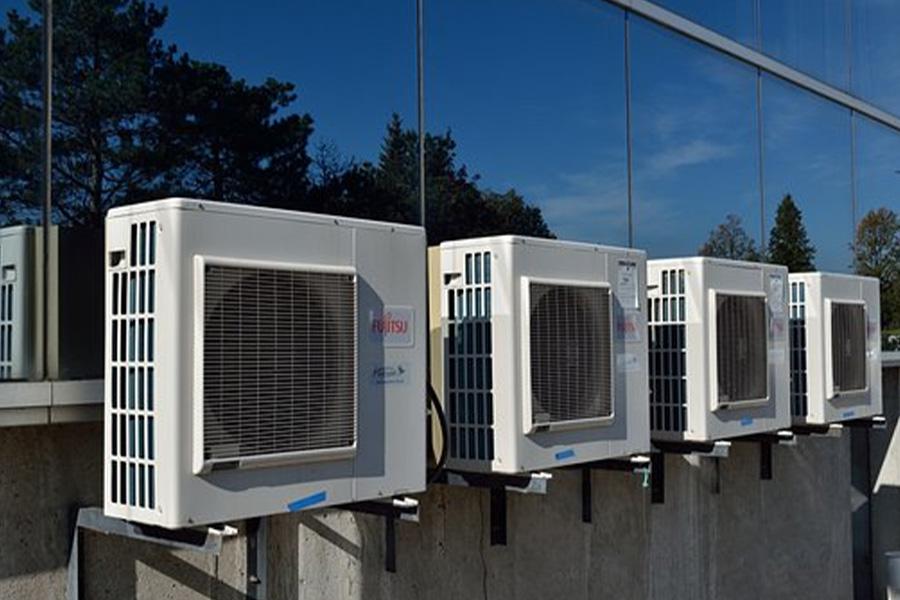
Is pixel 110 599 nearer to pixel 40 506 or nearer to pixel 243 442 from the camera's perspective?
pixel 40 506

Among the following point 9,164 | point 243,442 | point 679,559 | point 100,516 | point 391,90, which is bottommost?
point 679,559

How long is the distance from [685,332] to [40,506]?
252 centimetres

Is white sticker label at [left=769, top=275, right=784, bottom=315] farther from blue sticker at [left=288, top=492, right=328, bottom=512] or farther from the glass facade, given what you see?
blue sticker at [left=288, top=492, right=328, bottom=512]

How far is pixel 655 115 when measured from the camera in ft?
15.6

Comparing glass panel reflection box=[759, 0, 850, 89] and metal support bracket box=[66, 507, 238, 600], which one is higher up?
glass panel reflection box=[759, 0, 850, 89]

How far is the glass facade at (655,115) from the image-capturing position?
391cm

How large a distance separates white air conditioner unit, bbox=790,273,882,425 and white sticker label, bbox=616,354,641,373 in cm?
168

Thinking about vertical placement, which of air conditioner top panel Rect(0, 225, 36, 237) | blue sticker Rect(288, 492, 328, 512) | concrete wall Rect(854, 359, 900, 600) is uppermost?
air conditioner top panel Rect(0, 225, 36, 237)

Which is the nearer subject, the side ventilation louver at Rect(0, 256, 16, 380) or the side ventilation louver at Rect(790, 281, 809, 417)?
the side ventilation louver at Rect(0, 256, 16, 380)

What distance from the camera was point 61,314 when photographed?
250 centimetres

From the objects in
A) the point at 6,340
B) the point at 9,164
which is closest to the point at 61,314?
the point at 6,340

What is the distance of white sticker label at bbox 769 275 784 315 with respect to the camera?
4.32 metres

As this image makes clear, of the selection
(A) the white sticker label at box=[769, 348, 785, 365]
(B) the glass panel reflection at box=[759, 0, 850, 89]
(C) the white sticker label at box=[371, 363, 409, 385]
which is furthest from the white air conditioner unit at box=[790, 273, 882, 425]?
(C) the white sticker label at box=[371, 363, 409, 385]

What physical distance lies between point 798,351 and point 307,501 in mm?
3177
